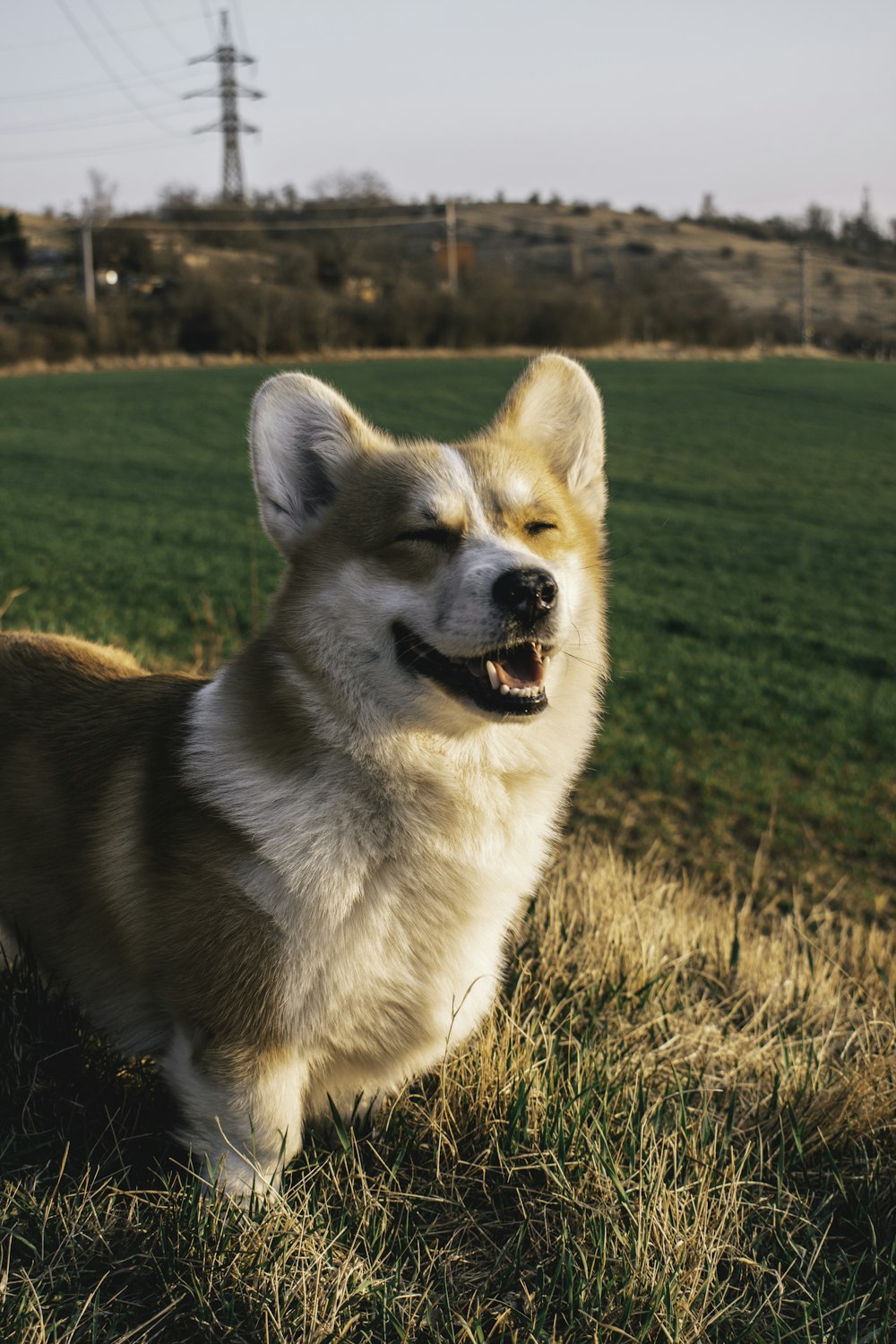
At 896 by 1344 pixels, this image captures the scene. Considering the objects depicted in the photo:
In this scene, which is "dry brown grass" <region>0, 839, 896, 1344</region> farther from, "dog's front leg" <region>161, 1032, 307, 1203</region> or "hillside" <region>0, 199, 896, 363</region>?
"hillside" <region>0, 199, 896, 363</region>

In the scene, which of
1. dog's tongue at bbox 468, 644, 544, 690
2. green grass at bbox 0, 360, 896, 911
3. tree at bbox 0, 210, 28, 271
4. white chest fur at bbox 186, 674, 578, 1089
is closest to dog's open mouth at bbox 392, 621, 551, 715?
dog's tongue at bbox 468, 644, 544, 690

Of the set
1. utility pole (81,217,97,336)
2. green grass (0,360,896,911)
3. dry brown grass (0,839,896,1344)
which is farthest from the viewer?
utility pole (81,217,97,336)

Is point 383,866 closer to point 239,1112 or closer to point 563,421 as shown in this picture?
point 239,1112

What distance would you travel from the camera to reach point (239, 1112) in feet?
8.36

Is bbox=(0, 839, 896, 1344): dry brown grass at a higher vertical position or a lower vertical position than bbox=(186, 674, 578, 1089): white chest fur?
lower

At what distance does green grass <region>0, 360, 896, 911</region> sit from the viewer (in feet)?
27.0

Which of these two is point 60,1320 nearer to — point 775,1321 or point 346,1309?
point 346,1309

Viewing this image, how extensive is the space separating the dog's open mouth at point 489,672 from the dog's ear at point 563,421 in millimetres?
831

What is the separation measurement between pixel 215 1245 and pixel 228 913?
2.44ft

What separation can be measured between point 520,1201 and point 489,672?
134cm

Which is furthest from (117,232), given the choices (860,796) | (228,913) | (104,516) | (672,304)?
(228,913)

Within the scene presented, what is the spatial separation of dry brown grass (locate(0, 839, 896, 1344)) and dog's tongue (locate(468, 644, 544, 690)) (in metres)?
1.13

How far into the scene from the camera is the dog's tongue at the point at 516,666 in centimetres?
267

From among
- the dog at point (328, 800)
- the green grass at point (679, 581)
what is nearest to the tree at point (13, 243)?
the green grass at point (679, 581)
